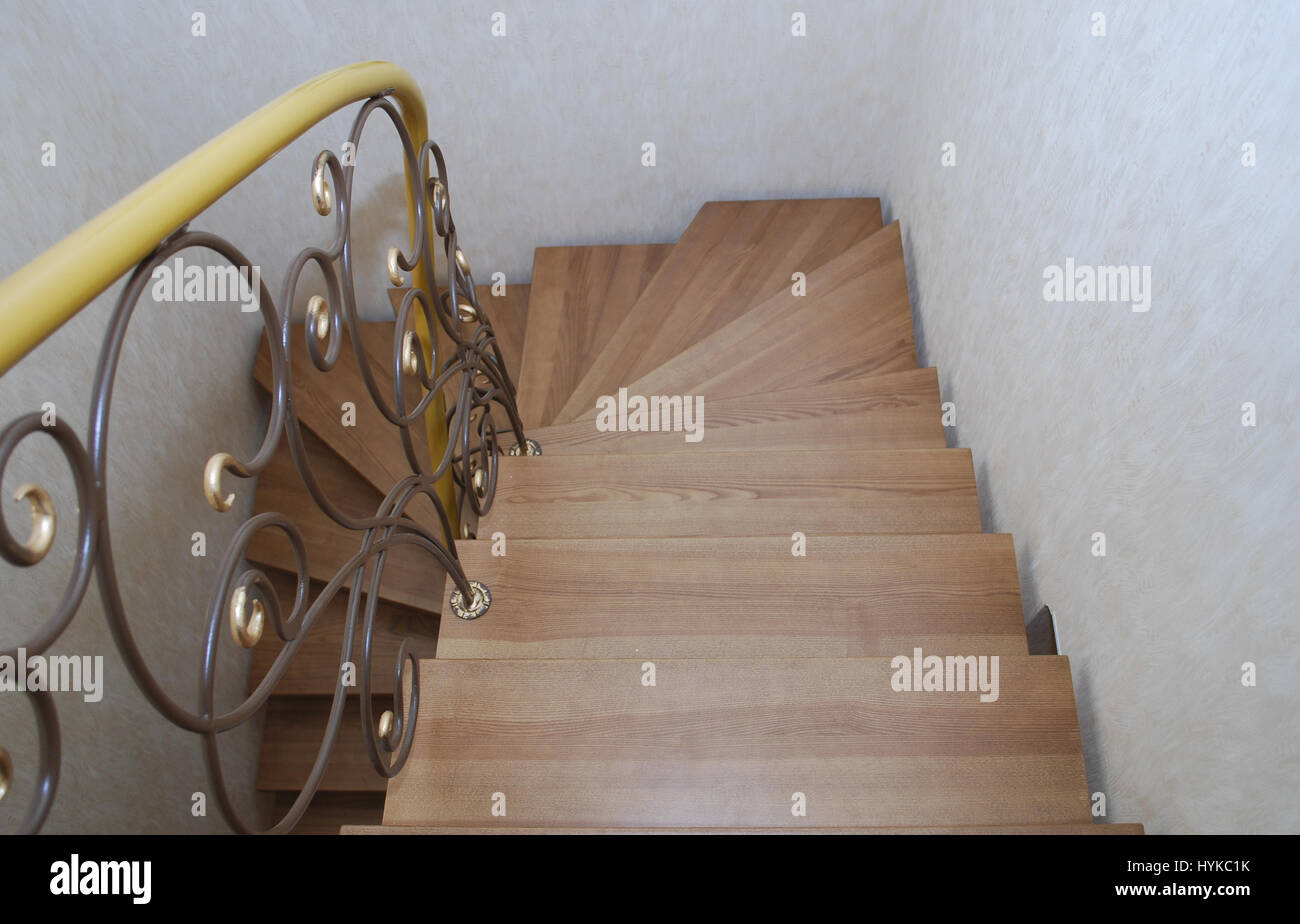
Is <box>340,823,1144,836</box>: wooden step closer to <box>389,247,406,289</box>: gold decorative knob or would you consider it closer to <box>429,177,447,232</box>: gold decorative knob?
<box>389,247,406,289</box>: gold decorative knob

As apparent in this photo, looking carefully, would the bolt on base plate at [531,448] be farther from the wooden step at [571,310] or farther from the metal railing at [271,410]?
the wooden step at [571,310]

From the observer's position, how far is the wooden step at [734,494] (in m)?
2.07

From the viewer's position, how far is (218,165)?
998 mm

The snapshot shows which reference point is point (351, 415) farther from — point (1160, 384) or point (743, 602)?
point (1160, 384)

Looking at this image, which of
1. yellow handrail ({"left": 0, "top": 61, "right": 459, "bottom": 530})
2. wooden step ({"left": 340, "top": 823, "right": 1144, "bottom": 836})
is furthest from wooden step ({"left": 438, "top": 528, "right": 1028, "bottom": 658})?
yellow handrail ({"left": 0, "top": 61, "right": 459, "bottom": 530})

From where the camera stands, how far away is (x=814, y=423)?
2473 mm

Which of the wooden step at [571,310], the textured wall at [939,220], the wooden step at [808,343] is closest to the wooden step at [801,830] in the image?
the textured wall at [939,220]

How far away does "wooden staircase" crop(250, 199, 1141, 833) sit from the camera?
1435mm

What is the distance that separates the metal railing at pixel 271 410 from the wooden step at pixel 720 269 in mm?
1153

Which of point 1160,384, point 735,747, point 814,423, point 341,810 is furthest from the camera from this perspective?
point 341,810

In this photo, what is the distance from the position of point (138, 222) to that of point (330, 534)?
8.16ft

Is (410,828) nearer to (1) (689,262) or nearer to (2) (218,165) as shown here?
(2) (218,165)

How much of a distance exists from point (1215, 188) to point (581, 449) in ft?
5.68

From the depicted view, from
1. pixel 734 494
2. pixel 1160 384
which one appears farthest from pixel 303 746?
pixel 1160 384
